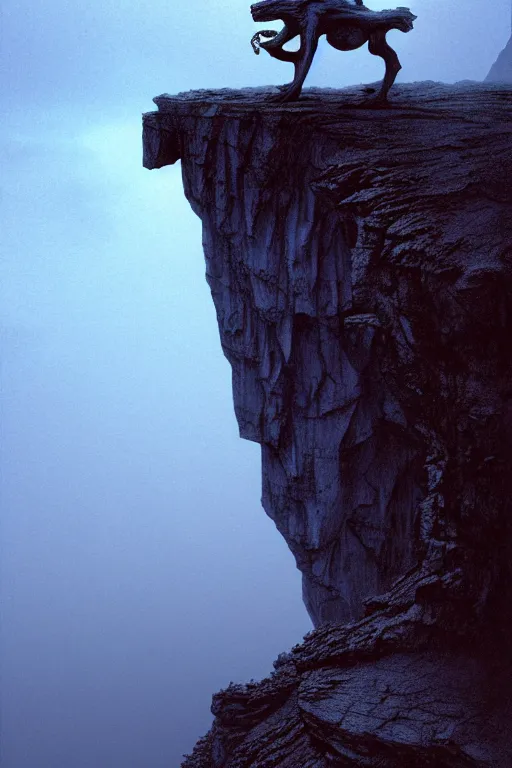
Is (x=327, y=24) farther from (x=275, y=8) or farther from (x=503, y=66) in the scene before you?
(x=503, y=66)

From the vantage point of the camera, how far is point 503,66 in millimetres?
16203

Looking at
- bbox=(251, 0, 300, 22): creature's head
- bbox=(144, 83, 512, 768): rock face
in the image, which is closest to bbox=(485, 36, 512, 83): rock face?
bbox=(144, 83, 512, 768): rock face

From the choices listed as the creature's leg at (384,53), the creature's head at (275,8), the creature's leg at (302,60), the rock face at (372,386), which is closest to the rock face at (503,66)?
the rock face at (372,386)

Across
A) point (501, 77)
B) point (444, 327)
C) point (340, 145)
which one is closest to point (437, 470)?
point (444, 327)

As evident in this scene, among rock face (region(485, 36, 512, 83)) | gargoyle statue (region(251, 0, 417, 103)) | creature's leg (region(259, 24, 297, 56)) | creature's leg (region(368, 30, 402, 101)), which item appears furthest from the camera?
rock face (region(485, 36, 512, 83))

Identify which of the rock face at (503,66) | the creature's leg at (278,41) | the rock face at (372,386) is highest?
the rock face at (503,66)

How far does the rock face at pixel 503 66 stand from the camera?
1590cm

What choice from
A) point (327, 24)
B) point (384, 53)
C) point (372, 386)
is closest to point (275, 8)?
point (327, 24)

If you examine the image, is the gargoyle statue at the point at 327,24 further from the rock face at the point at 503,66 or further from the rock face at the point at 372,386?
the rock face at the point at 503,66

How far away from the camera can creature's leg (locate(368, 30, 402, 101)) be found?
802 cm

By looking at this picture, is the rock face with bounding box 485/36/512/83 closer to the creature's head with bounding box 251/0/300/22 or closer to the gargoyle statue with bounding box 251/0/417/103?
the gargoyle statue with bounding box 251/0/417/103

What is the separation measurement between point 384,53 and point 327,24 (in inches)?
27.8

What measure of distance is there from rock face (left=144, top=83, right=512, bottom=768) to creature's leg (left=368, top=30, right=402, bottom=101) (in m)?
0.29

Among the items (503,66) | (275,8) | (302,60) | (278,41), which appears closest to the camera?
(275,8)
